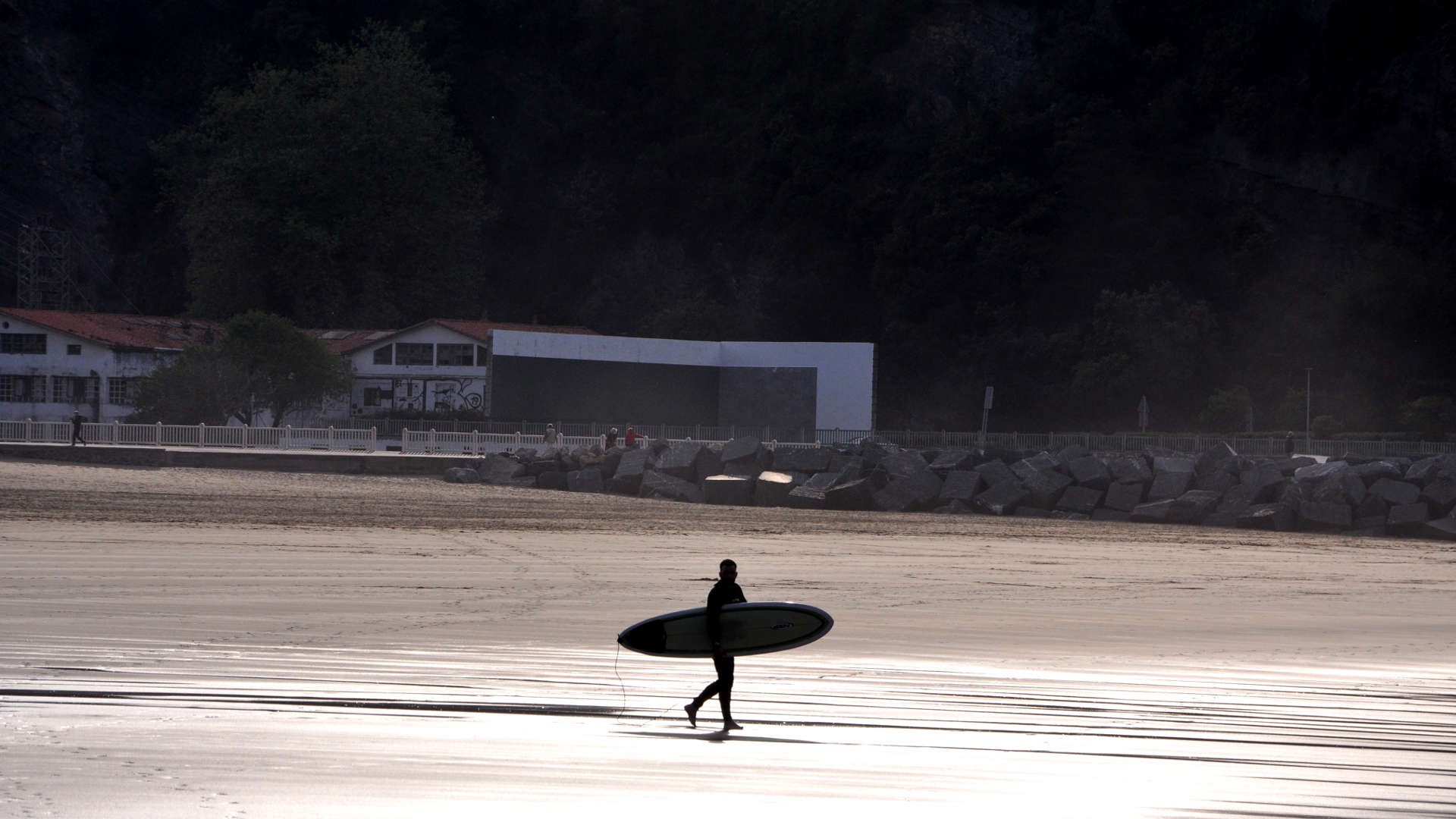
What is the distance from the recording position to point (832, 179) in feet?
263

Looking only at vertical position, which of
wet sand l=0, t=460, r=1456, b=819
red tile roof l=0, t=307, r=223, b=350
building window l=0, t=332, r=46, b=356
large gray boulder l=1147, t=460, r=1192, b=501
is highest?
red tile roof l=0, t=307, r=223, b=350

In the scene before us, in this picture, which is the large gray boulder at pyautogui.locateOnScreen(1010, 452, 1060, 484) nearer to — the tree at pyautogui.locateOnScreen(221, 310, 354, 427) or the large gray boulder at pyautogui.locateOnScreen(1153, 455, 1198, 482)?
the large gray boulder at pyautogui.locateOnScreen(1153, 455, 1198, 482)

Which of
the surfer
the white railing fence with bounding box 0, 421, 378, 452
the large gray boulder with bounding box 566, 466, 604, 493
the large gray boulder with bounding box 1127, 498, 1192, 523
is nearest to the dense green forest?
the large gray boulder with bounding box 1127, 498, 1192, 523

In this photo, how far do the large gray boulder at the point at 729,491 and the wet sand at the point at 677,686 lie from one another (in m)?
11.4

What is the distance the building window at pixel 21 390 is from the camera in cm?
6444

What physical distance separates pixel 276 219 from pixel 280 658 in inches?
2921

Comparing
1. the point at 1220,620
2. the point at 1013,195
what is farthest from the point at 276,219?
the point at 1220,620

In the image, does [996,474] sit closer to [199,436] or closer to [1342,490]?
[1342,490]

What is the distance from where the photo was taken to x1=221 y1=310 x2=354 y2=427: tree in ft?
174

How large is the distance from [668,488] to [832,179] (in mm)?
51325

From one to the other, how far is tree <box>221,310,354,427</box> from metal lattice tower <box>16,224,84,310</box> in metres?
33.0

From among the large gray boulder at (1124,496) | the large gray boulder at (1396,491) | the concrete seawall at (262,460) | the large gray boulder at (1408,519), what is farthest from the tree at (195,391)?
the large gray boulder at (1408,519)

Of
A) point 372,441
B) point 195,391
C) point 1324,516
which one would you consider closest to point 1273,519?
point 1324,516

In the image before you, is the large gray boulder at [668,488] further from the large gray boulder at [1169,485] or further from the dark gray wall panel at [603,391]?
the dark gray wall panel at [603,391]
